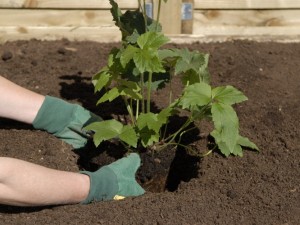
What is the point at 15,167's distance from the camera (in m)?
2.42

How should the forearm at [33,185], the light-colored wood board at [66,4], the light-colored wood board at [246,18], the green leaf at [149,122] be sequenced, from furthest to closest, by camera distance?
the light-colored wood board at [246,18] → the light-colored wood board at [66,4] → the green leaf at [149,122] → the forearm at [33,185]

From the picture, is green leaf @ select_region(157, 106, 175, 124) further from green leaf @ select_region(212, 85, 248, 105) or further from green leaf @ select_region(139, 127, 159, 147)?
green leaf @ select_region(212, 85, 248, 105)

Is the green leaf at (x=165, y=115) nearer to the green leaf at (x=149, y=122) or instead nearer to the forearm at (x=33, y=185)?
the green leaf at (x=149, y=122)

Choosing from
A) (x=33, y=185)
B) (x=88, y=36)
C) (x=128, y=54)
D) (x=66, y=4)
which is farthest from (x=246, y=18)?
(x=33, y=185)

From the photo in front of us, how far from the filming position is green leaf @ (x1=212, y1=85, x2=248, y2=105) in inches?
97.5

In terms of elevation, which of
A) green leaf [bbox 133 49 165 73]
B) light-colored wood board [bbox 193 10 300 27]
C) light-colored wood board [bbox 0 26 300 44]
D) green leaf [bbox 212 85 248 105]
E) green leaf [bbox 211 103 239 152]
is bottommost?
light-colored wood board [bbox 0 26 300 44]

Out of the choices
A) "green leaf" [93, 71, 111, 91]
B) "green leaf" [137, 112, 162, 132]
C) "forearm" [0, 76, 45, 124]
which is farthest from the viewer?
"forearm" [0, 76, 45, 124]

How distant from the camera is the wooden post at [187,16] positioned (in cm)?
397

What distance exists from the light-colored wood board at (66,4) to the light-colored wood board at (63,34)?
131 millimetres

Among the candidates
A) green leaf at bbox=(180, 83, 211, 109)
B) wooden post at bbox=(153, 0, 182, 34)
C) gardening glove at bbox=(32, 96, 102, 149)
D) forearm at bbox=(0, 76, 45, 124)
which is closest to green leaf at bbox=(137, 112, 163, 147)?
green leaf at bbox=(180, 83, 211, 109)

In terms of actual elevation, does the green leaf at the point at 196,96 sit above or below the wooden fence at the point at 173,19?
above

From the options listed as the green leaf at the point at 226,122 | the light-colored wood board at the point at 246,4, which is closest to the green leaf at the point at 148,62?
the green leaf at the point at 226,122

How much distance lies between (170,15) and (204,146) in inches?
48.6

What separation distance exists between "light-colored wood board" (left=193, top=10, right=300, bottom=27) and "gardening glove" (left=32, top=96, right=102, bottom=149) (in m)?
1.26
